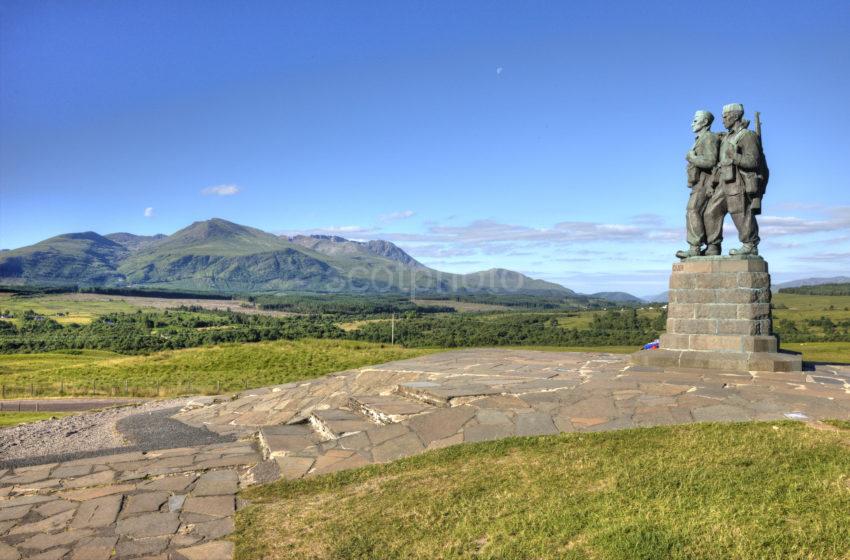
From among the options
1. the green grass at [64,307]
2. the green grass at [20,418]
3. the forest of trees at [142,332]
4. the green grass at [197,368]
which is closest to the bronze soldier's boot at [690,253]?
the green grass at [20,418]

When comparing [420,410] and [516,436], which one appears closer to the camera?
[516,436]

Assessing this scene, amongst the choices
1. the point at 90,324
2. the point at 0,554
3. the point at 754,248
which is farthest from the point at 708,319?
the point at 90,324

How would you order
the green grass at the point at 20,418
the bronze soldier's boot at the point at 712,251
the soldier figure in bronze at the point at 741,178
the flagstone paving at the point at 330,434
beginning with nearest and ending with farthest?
the flagstone paving at the point at 330,434 < the soldier figure in bronze at the point at 741,178 < the bronze soldier's boot at the point at 712,251 < the green grass at the point at 20,418

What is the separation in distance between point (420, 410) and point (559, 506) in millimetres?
4575

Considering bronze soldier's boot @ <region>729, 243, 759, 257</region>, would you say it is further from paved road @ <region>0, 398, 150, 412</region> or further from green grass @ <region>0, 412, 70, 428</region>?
paved road @ <region>0, 398, 150, 412</region>

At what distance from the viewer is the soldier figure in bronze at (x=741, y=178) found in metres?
12.5

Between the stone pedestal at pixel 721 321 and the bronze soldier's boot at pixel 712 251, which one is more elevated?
the bronze soldier's boot at pixel 712 251

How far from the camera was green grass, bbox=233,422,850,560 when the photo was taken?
14.8 ft

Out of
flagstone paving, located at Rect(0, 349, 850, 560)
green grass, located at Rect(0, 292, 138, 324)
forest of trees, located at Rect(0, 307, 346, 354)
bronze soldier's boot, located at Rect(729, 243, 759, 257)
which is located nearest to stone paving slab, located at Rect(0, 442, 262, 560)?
flagstone paving, located at Rect(0, 349, 850, 560)

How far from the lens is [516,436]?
313 inches

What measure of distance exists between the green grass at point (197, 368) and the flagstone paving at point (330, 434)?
27728 mm

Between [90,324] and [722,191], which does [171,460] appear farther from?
[90,324]

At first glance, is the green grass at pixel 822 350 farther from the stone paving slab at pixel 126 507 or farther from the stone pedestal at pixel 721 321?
the stone paving slab at pixel 126 507

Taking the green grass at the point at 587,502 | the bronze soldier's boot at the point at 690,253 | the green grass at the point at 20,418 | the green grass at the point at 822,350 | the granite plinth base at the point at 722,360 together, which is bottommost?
the green grass at the point at 20,418
